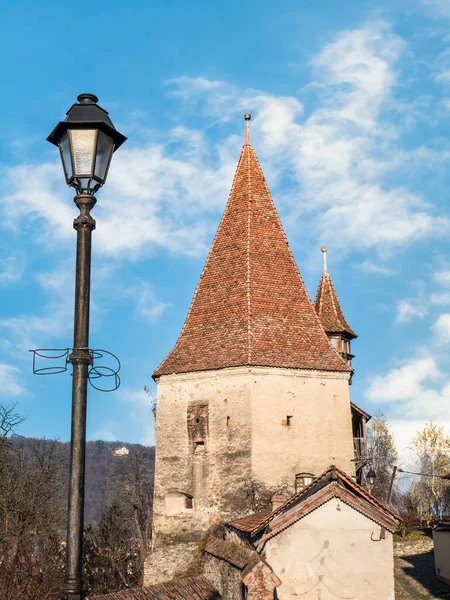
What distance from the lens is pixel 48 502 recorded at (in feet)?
113

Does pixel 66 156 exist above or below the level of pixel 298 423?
above

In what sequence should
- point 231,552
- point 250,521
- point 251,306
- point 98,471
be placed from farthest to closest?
point 98,471 < point 251,306 < point 250,521 < point 231,552

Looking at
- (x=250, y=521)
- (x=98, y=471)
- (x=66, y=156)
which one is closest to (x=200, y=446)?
(x=250, y=521)

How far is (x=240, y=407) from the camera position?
820 inches

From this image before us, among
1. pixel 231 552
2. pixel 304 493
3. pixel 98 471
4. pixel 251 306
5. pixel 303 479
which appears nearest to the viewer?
pixel 304 493

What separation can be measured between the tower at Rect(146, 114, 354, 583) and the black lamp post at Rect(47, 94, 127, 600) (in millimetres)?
15057

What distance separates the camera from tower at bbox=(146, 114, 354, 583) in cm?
2056

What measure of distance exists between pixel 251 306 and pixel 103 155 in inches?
653

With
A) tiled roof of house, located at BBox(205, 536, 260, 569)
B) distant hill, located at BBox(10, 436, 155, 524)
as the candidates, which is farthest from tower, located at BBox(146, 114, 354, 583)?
distant hill, located at BBox(10, 436, 155, 524)

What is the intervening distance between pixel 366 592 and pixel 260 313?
8.71 metres

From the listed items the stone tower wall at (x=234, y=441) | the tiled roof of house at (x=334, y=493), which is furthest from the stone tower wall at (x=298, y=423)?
the tiled roof of house at (x=334, y=493)

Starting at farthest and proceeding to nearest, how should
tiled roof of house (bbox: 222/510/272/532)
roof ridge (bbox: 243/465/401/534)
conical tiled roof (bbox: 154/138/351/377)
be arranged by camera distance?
conical tiled roof (bbox: 154/138/351/377), tiled roof of house (bbox: 222/510/272/532), roof ridge (bbox: 243/465/401/534)

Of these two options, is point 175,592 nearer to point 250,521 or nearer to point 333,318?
point 250,521

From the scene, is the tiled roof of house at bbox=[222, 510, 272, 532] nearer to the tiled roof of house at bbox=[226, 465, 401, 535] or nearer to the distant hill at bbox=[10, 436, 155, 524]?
the tiled roof of house at bbox=[226, 465, 401, 535]
